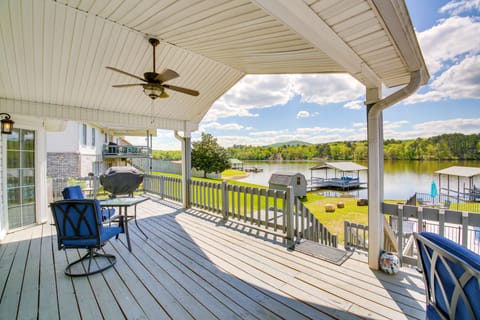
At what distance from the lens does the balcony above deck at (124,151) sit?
48.0 feet

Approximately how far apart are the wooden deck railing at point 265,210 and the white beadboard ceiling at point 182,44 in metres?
2.39

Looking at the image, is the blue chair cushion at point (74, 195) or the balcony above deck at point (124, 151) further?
the balcony above deck at point (124, 151)

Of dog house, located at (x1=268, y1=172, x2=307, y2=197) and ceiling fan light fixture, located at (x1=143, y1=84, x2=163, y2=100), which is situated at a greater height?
ceiling fan light fixture, located at (x1=143, y1=84, x2=163, y2=100)

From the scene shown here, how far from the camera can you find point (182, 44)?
3.60 m

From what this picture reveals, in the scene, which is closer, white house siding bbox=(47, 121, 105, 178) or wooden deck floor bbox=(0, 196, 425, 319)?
wooden deck floor bbox=(0, 196, 425, 319)

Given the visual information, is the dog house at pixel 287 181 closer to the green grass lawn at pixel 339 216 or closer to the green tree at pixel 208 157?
A: the green grass lawn at pixel 339 216

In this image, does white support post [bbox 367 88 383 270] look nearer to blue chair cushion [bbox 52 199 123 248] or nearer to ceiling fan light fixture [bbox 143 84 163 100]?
ceiling fan light fixture [bbox 143 84 163 100]

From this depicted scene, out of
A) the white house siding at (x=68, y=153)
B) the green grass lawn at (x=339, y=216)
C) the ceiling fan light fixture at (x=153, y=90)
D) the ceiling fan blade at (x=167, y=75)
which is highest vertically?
the ceiling fan blade at (x=167, y=75)

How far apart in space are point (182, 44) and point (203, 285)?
3.66 metres

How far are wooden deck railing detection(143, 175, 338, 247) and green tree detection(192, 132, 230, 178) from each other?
592 inches

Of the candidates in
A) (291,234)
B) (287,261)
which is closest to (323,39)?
(287,261)

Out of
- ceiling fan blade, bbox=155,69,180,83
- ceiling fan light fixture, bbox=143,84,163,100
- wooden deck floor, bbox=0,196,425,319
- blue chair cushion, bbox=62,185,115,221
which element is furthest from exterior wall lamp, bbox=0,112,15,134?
ceiling fan blade, bbox=155,69,180,83

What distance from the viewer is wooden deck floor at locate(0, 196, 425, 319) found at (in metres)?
2.13

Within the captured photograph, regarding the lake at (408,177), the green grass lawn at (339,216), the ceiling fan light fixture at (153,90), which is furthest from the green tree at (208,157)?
the ceiling fan light fixture at (153,90)
